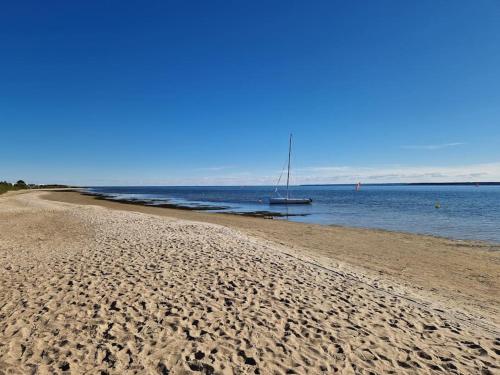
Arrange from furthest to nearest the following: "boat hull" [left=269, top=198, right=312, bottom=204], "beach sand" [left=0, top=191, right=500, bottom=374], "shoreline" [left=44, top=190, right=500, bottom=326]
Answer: "boat hull" [left=269, top=198, right=312, bottom=204], "shoreline" [left=44, top=190, right=500, bottom=326], "beach sand" [left=0, top=191, right=500, bottom=374]

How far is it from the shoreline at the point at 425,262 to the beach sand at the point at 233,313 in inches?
4.8

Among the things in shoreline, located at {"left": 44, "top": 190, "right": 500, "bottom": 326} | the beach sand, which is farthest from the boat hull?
the beach sand

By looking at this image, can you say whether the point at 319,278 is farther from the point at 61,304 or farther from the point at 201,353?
the point at 61,304

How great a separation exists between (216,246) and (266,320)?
7727 mm

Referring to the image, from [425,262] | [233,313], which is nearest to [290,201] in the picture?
[425,262]

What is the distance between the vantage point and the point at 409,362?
5.58 meters

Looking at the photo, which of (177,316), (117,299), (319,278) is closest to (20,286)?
(117,299)

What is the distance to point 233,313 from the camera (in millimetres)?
7191

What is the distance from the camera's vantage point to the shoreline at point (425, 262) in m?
10.4

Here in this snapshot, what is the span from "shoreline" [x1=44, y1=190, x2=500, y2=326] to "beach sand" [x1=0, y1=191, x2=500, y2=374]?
123 millimetres

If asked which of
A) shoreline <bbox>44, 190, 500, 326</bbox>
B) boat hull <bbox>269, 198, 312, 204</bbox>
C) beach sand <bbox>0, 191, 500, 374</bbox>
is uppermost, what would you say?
boat hull <bbox>269, 198, 312, 204</bbox>

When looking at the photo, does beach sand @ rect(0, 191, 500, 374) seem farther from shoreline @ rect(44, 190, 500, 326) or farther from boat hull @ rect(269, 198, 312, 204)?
boat hull @ rect(269, 198, 312, 204)

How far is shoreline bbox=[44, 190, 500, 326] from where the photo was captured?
408 inches

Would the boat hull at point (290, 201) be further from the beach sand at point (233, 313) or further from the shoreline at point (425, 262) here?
the beach sand at point (233, 313)
